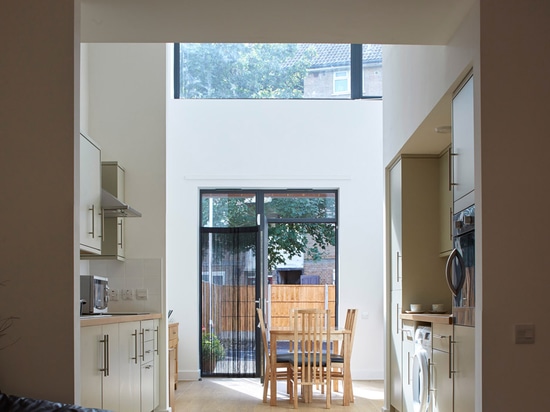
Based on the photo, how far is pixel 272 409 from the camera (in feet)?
23.3

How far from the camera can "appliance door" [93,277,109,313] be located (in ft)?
19.5

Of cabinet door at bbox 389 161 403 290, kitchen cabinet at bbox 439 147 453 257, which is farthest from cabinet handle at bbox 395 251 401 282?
kitchen cabinet at bbox 439 147 453 257

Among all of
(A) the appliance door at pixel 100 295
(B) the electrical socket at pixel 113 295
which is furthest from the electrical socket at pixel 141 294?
(A) the appliance door at pixel 100 295

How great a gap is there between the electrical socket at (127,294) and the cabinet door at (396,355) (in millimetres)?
2417

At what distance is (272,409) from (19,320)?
153 inches

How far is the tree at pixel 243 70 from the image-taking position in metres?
9.73

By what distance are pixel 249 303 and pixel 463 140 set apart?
18.2 feet

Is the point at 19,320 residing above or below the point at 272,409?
above

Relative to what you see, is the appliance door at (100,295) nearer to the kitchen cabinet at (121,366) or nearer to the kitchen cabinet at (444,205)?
the kitchen cabinet at (121,366)

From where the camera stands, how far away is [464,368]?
4.27m
